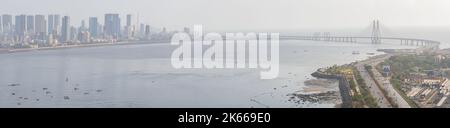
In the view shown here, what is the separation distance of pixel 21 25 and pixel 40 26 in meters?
0.69

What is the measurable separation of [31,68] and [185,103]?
4.05m

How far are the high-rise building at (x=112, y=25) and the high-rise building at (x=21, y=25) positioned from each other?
2.06 m

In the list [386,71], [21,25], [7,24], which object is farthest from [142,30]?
[386,71]

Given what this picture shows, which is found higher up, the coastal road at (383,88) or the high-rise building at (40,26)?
the high-rise building at (40,26)

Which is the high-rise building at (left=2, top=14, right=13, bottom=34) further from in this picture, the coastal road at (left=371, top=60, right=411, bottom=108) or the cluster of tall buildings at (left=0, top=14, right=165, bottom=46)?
the coastal road at (left=371, top=60, right=411, bottom=108)

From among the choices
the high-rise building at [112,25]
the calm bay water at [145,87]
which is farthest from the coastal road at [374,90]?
the high-rise building at [112,25]

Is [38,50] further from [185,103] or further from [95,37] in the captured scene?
[185,103]

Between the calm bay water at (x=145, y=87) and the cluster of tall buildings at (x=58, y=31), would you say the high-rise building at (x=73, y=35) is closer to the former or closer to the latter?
the cluster of tall buildings at (x=58, y=31)

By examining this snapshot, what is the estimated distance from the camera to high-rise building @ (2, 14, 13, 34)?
11619 millimetres

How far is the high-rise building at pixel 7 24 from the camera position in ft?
38.1

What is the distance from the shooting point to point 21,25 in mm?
12227

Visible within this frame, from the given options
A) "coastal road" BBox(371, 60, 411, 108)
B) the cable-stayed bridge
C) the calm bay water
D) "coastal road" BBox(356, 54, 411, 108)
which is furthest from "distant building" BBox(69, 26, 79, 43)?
"coastal road" BBox(371, 60, 411, 108)
